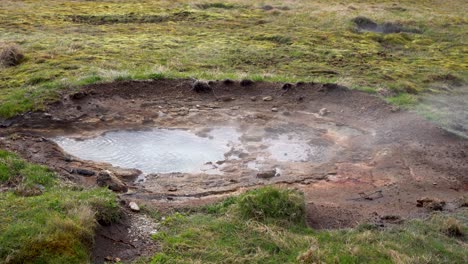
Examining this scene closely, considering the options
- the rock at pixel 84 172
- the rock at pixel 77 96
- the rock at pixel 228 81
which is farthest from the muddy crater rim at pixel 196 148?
the rock at pixel 228 81

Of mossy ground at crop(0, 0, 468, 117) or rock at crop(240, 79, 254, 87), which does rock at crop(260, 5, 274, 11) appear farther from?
rock at crop(240, 79, 254, 87)

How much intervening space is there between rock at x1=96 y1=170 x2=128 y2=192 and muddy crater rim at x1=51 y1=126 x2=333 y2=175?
1.58 metres

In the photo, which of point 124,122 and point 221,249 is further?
point 124,122

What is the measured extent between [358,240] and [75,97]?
11.5 metres

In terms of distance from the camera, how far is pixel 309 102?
19.8 metres

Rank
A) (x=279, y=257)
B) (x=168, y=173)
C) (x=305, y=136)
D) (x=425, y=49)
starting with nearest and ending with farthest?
(x=279, y=257)
(x=168, y=173)
(x=305, y=136)
(x=425, y=49)

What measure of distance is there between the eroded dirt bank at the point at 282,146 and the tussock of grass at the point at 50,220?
1066mm

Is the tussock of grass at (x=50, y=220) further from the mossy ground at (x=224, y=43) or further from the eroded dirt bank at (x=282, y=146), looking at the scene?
the mossy ground at (x=224, y=43)

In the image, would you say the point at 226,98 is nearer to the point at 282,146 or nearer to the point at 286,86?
the point at 286,86

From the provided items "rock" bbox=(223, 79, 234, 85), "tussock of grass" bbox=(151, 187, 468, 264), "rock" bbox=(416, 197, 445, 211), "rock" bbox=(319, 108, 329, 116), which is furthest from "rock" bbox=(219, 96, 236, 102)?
"rock" bbox=(416, 197, 445, 211)

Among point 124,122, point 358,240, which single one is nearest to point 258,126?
point 124,122

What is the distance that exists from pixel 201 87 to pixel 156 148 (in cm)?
457

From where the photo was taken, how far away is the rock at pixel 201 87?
20.1 meters

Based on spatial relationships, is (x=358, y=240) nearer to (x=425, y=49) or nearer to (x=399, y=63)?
(x=399, y=63)
